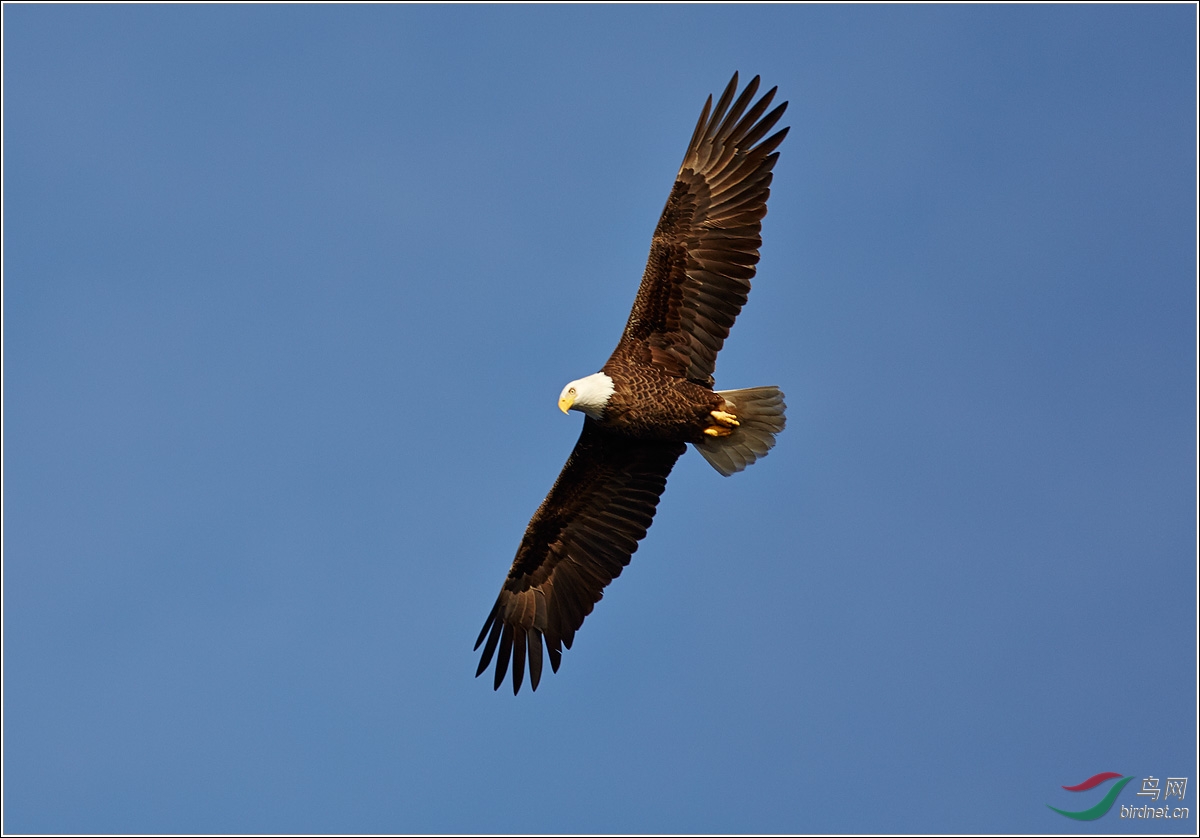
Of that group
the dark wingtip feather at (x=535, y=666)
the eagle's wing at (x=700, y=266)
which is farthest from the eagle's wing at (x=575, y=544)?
the eagle's wing at (x=700, y=266)

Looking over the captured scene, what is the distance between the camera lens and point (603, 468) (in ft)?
59.3

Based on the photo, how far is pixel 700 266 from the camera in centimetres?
1731

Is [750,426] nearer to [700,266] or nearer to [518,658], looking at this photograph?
[700,266]

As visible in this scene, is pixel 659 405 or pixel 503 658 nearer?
pixel 659 405

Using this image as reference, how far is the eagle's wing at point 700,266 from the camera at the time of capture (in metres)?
17.3

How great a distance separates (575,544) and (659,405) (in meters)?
1.88

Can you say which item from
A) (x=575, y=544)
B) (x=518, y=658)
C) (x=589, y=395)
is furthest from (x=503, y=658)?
(x=589, y=395)

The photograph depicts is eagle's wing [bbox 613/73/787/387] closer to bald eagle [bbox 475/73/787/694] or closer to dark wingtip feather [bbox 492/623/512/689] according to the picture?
bald eagle [bbox 475/73/787/694]

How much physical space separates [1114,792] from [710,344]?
6296 millimetres

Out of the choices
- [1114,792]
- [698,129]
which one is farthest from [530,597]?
[1114,792]

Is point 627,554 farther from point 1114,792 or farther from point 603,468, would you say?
point 1114,792

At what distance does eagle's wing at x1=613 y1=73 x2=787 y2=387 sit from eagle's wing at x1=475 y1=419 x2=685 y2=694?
3.30ft

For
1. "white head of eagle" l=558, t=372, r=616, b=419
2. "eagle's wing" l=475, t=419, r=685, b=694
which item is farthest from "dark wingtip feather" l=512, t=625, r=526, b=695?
"white head of eagle" l=558, t=372, r=616, b=419

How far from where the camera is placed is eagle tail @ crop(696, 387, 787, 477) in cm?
1764
